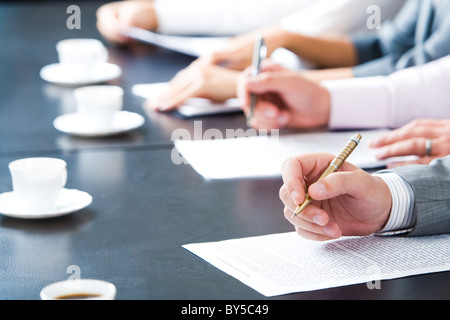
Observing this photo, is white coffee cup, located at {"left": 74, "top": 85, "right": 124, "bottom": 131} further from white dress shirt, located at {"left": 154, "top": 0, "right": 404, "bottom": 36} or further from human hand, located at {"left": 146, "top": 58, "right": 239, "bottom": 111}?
white dress shirt, located at {"left": 154, "top": 0, "right": 404, "bottom": 36}

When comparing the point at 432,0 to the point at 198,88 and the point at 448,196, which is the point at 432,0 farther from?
the point at 448,196

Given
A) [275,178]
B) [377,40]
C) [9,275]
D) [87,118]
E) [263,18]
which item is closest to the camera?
[9,275]

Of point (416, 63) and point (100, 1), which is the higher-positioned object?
point (100, 1)

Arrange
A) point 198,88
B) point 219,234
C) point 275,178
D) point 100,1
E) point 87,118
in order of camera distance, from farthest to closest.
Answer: point 100,1 → point 198,88 → point 87,118 → point 275,178 → point 219,234

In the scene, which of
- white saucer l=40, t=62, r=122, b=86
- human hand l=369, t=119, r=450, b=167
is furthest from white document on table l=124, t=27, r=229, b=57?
human hand l=369, t=119, r=450, b=167

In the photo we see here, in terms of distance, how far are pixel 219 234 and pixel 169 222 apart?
8 centimetres

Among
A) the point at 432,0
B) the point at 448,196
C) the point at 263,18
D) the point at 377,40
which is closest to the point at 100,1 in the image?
the point at 263,18

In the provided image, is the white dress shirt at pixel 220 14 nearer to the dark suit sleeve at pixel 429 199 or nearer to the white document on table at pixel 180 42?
the white document on table at pixel 180 42

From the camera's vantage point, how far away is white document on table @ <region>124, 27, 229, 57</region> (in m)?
2.32

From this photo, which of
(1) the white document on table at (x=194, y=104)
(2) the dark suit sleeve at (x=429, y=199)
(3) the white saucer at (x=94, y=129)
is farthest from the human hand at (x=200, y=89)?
(2) the dark suit sleeve at (x=429, y=199)

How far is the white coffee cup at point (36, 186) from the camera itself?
3.45ft

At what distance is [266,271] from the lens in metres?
0.88

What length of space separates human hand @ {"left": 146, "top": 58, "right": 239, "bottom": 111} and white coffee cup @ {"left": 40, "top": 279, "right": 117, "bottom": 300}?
1.00 meters

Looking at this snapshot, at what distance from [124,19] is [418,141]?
1.59 m
